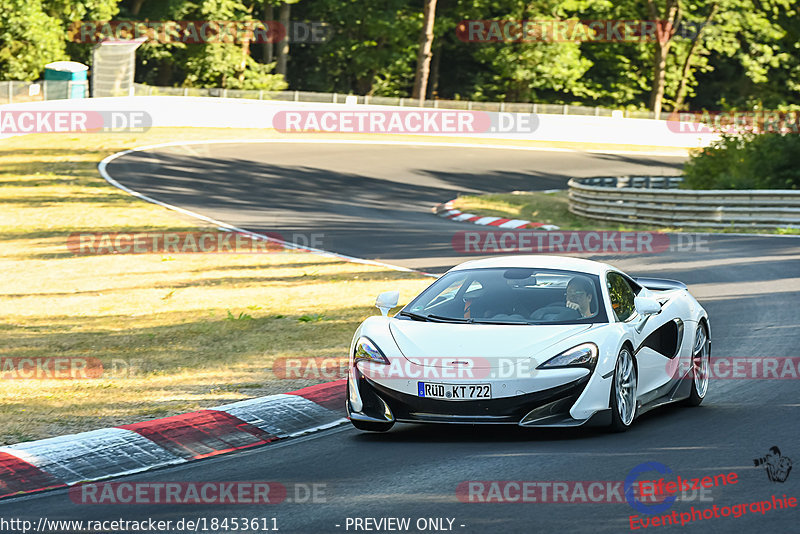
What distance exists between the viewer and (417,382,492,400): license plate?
25.2 ft

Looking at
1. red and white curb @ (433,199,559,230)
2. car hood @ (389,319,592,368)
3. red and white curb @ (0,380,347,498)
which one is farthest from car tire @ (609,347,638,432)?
red and white curb @ (433,199,559,230)

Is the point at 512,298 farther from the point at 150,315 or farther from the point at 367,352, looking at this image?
the point at 150,315

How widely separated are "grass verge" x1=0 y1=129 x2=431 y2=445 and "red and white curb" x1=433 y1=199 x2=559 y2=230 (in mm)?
6869

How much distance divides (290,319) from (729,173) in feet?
63.4

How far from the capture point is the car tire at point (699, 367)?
9.30m

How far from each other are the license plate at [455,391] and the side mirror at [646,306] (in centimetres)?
155

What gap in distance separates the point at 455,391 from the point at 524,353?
0.53 metres

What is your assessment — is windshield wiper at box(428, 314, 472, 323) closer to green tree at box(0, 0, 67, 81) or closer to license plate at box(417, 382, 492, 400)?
license plate at box(417, 382, 492, 400)

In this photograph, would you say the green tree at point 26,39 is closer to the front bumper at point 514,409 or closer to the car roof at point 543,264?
the car roof at point 543,264

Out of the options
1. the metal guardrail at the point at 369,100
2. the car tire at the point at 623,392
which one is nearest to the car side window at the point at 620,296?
the car tire at the point at 623,392

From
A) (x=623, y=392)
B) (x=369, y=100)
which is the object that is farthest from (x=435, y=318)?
(x=369, y=100)

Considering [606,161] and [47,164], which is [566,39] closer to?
[606,161]

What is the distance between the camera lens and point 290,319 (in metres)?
14.2

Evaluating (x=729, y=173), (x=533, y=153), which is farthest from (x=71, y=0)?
(x=729, y=173)
